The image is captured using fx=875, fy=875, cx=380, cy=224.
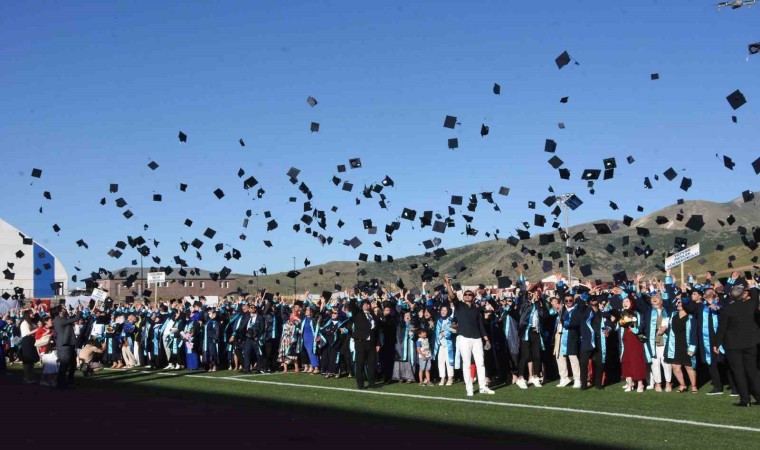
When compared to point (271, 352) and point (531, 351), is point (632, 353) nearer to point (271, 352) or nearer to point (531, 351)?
point (531, 351)

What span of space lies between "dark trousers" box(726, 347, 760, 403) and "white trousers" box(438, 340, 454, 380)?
22.1 ft

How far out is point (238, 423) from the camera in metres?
13.5

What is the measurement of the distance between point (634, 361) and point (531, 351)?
7.62ft

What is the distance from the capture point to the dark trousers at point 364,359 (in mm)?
19297

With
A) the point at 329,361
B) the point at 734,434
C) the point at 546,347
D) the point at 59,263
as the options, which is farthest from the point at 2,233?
the point at 734,434

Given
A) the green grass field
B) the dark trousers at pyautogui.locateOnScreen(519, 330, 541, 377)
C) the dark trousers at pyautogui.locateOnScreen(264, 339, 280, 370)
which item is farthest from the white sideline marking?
the dark trousers at pyautogui.locateOnScreen(519, 330, 541, 377)

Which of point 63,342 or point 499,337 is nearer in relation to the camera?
point 499,337

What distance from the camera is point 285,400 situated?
1705 cm

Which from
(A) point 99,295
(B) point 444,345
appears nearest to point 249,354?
(B) point 444,345

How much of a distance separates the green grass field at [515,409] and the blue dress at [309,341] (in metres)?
1.61

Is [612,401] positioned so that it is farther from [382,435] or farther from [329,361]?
[329,361]

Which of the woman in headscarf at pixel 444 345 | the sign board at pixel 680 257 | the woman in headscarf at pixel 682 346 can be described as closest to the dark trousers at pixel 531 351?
the woman in headscarf at pixel 444 345

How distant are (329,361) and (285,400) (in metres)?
5.90

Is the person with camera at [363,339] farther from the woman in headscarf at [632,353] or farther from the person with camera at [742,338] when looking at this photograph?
the person with camera at [742,338]
